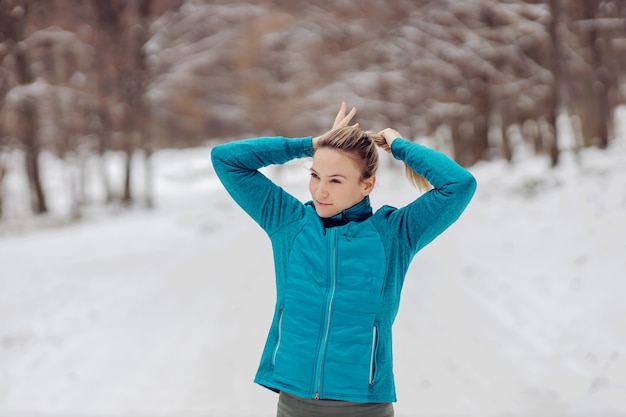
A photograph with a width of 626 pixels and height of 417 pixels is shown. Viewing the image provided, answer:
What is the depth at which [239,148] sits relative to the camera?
2203 millimetres

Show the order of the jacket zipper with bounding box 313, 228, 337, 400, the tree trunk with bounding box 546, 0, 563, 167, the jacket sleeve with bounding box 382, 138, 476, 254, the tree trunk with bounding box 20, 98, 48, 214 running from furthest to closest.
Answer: the tree trunk with bounding box 20, 98, 48, 214 < the tree trunk with bounding box 546, 0, 563, 167 < the jacket sleeve with bounding box 382, 138, 476, 254 < the jacket zipper with bounding box 313, 228, 337, 400

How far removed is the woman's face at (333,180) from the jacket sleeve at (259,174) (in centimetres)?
13

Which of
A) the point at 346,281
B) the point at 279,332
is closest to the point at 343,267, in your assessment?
the point at 346,281

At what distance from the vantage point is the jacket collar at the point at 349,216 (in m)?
2.07

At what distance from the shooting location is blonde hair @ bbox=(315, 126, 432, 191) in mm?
2025

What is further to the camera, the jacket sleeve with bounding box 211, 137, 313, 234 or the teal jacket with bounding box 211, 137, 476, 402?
the jacket sleeve with bounding box 211, 137, 313, 234

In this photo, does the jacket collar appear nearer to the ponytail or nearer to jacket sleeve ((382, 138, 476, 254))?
jacket sleeve ((382, 138, 476, 254))

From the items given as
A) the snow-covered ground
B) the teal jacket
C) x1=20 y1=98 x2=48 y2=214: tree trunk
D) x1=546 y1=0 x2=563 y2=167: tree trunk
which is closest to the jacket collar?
the teal jacket

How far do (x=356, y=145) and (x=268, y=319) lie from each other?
17.1 ft

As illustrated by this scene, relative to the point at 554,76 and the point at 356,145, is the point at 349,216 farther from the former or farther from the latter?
the point at 554,76

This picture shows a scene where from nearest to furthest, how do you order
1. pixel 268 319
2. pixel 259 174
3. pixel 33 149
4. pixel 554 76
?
1. pixel 259 174
2. pixel 268 319
3. pixel 554 76
4. pixel 33 149

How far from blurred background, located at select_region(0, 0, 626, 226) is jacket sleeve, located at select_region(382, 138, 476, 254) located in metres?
13.0

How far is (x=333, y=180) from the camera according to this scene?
203 centimetres

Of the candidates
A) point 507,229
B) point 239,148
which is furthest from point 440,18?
point 239,148
